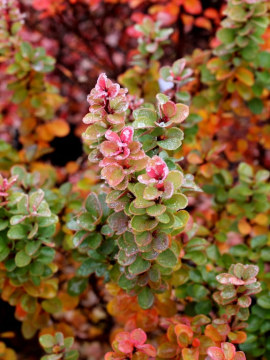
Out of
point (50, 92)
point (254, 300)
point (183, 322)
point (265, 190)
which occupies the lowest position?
point (254, 300)

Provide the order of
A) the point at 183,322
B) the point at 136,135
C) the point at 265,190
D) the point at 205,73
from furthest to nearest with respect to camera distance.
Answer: the point at 205,73 < the point at 265,190 < the point at 183,322 < the point at 136,135

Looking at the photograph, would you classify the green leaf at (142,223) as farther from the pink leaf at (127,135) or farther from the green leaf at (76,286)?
the green leaf at (76,286)

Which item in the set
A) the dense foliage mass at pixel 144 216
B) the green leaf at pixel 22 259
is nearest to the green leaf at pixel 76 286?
the dense foliage mass at pixel 144 216

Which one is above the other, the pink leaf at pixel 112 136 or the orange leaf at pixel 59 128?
the pink leaf at pixel 112 136

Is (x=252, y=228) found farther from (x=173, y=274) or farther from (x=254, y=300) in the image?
(x=173, y=274)

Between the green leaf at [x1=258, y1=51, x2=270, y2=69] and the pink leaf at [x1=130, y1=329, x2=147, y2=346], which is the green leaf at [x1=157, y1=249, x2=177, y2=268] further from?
the green leaf at [x1=258, y1=51, x2=270, y2=69]

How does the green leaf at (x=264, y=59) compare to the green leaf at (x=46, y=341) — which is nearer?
the green leaf at (x=46, y=341)

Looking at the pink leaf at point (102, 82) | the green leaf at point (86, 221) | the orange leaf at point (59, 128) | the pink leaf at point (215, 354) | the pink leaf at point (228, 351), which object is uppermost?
the pink leaf at point (102, 82)

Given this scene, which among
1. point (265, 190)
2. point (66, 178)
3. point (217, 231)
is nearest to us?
point (265, 190)

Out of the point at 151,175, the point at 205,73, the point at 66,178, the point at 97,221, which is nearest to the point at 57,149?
the point at 66,178

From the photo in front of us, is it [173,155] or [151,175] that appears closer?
[151,175]
